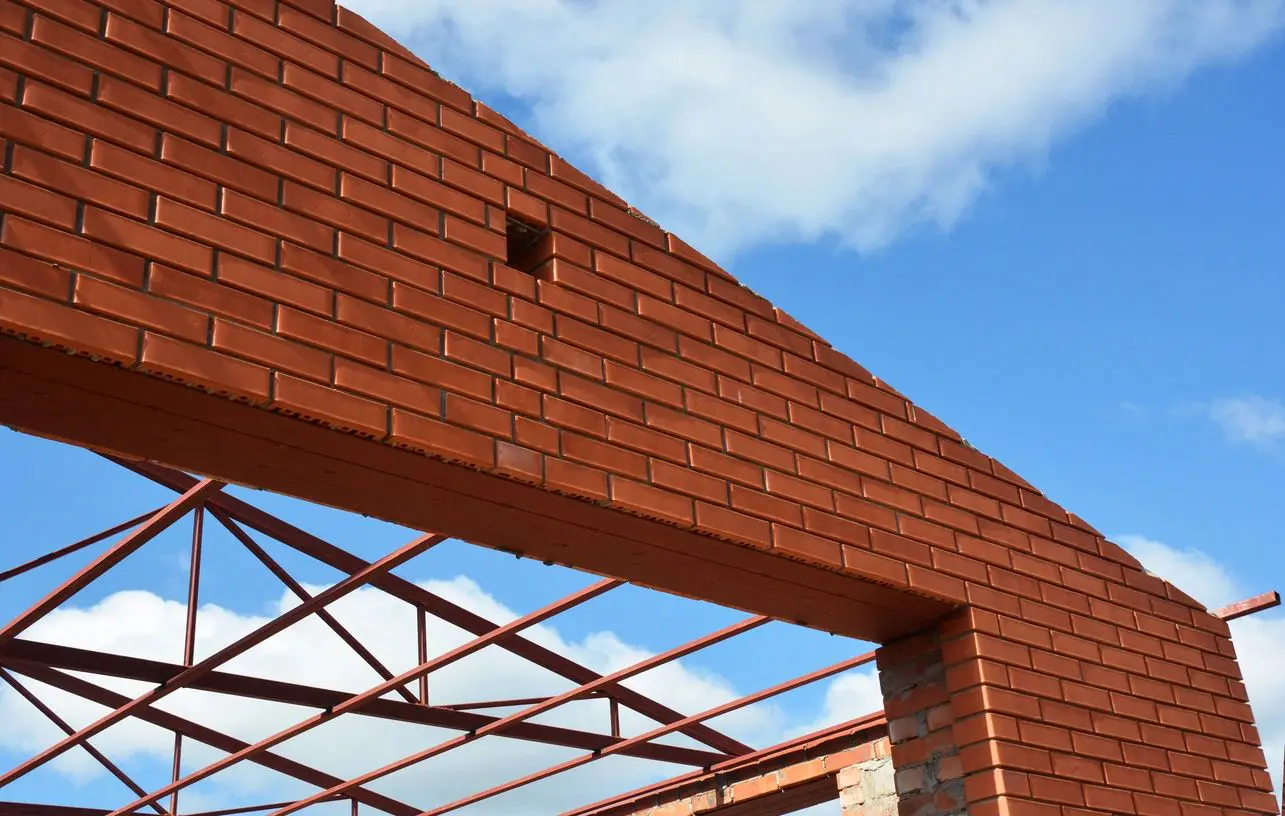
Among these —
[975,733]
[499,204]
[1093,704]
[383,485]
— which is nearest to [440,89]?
[499,204]

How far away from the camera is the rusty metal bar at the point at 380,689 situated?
5926 mm

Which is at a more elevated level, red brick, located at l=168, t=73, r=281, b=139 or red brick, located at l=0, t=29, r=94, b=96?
red brick, located at l=168, t=73, r=281, b=139

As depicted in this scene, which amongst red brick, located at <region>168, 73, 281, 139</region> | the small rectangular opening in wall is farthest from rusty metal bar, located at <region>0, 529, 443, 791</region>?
red brick, located at <region>168, 73, 281, 139</region>

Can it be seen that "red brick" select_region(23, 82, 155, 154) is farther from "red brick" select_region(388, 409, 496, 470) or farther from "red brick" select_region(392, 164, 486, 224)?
"red brick" select_region(388, 409, 496, 470)

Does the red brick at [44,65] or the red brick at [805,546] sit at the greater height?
the red brick at [44,65]

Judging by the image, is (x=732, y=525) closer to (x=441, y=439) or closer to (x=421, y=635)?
(x=441, y=439)

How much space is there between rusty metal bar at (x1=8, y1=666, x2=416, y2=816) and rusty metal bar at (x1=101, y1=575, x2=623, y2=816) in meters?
0.13

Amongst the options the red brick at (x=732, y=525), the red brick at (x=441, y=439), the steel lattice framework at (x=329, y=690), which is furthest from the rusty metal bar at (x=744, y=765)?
the red brick at (x=441, y=439)

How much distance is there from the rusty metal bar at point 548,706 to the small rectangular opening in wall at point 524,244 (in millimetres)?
2529

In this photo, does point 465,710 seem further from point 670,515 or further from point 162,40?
point 162,40

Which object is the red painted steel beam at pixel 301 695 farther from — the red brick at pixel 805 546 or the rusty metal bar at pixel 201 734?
the red brick at pixel 805 546

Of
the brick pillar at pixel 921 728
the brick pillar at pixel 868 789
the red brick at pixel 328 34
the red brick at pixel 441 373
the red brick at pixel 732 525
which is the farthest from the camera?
the brick pillar at pixel 868 789

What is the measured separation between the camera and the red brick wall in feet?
9.89

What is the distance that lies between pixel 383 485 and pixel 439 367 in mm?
360
